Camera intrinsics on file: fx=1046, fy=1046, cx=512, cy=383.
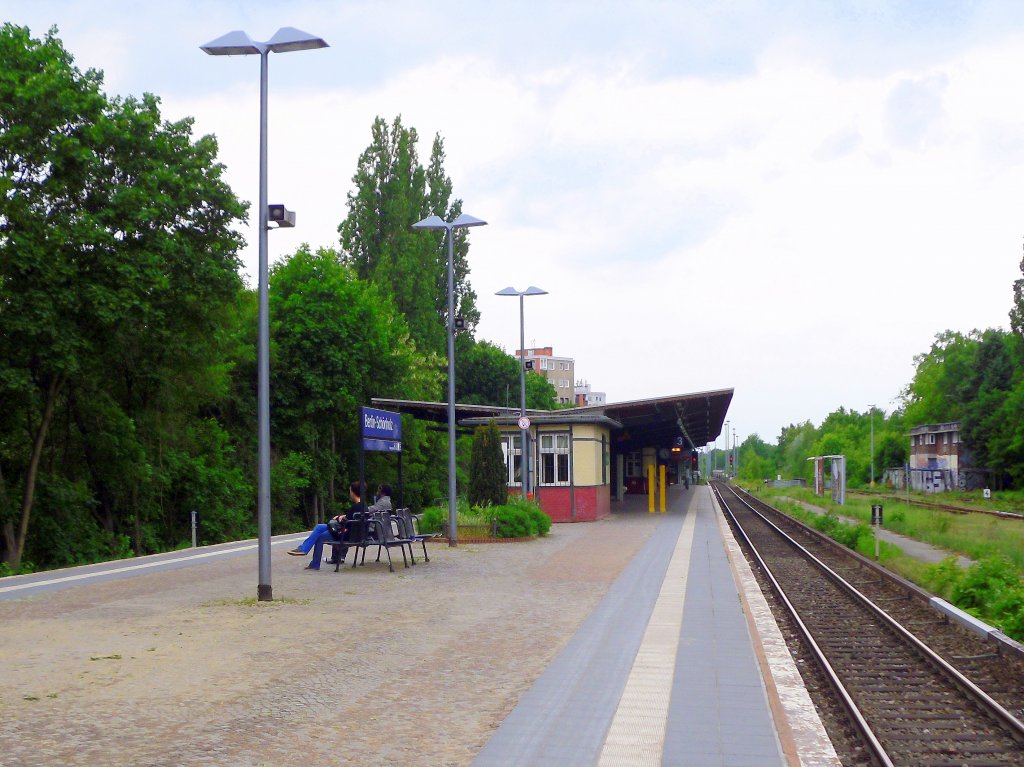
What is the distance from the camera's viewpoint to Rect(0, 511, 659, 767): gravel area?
19.7ft

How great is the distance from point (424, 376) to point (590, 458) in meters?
16.4

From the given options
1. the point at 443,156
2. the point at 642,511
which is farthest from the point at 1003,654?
the point at 443,156

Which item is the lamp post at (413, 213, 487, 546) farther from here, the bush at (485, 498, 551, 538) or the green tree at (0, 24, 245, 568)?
the green tree at (0, 24, 245, 568)

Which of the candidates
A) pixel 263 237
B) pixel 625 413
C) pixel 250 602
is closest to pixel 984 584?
pixel 250 602

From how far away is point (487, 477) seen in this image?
1040 inches

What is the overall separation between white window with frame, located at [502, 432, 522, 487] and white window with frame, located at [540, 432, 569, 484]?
0.88 meters

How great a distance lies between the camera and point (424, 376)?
48531 mm

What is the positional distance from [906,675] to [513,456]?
82.8 feet

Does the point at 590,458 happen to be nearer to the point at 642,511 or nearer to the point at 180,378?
the point at 642,511

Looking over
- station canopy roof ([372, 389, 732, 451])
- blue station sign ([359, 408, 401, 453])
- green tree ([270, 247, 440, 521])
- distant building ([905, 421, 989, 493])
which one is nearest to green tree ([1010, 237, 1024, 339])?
distant building ([905, 421, 989, 493])

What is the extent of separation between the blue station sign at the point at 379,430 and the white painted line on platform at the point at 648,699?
6.48 meters

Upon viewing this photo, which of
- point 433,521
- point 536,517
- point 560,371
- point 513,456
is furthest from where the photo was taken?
point 560,371

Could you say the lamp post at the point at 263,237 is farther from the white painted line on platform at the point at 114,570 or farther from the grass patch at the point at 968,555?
the grass patch at the point at 968,555

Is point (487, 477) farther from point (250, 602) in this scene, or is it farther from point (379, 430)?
point (250, 602)
